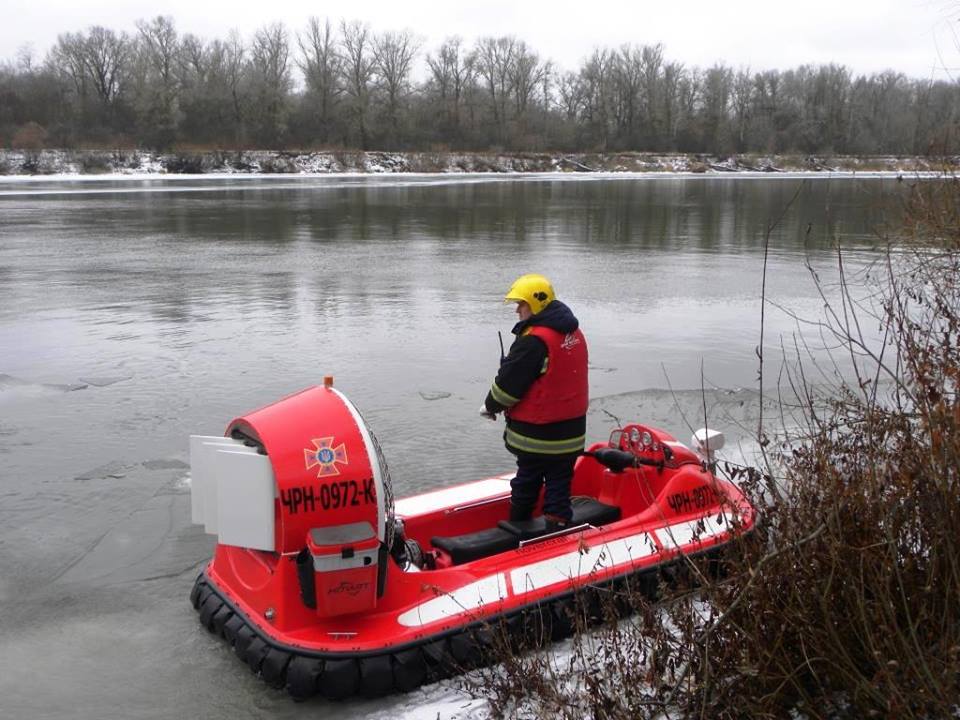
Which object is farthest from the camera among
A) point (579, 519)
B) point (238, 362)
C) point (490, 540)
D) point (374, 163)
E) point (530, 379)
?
point (374, 163)

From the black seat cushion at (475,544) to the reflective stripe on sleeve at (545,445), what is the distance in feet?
1.37

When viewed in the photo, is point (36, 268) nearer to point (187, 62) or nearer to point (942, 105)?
point (942, 105)

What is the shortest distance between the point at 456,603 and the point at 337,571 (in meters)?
0.48

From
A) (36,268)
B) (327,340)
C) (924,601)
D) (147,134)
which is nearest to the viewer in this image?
(924,601)

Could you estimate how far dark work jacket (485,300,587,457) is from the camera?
4.08 m

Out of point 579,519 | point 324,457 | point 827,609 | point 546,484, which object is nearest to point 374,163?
point 579,519

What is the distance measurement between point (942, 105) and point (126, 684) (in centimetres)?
650

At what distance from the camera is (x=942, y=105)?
6.73 m

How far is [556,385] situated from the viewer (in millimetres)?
4133

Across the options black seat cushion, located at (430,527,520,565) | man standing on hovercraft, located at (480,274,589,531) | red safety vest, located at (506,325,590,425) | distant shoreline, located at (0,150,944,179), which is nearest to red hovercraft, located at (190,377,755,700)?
black seat cushion, located at (430,527,520,565)

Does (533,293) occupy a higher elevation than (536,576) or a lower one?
higher

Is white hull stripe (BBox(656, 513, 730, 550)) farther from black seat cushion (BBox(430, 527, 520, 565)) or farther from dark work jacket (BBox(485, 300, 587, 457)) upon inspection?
black seat cushion (BBox(430, 527, 520, 565))

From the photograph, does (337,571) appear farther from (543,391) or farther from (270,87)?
(270,87)

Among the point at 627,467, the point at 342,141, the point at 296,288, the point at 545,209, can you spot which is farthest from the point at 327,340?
the point at 342,141
